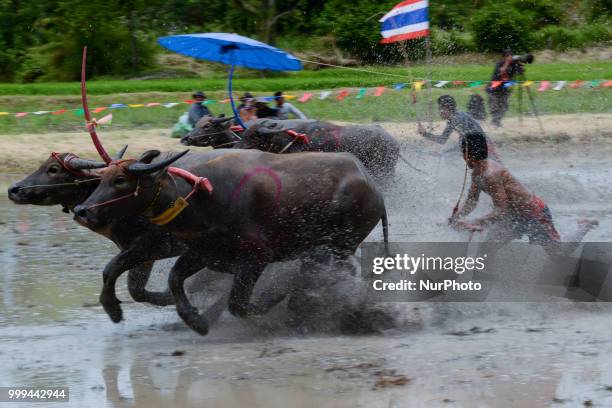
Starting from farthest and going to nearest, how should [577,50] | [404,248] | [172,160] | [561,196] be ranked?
[577,50] → [561,196] → [404,248] → [172,160]

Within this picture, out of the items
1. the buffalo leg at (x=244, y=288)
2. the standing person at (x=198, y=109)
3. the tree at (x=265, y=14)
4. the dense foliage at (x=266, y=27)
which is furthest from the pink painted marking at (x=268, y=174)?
the tree at (x=265, y=14)

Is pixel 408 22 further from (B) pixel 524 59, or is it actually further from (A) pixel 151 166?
(A) pixel 151 166

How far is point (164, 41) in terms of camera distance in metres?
11.6

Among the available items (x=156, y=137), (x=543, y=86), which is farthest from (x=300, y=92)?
(x=543, y=86)

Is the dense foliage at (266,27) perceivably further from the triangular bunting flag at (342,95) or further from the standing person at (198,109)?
the standing person at (198,109)

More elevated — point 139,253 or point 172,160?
point 172,160

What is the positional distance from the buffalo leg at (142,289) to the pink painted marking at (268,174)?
112 cm

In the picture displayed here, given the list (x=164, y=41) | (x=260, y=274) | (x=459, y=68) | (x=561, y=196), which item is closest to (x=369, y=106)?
(x=459, y=68)

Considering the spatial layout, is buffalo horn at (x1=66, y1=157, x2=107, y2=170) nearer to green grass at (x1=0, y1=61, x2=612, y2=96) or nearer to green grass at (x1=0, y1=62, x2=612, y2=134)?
green grass at (x1=0, y1=62, x2=612, y2=134)

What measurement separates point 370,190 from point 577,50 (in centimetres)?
1876

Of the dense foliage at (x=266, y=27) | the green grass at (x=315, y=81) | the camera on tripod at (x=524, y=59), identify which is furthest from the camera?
the dense foliage at (x=266, y=27)

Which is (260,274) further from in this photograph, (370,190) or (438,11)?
(438,11)

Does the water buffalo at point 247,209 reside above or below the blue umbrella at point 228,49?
below

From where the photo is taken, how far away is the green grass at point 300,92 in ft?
60.1
